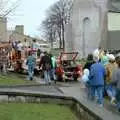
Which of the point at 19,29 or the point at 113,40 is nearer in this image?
the point at 113,40

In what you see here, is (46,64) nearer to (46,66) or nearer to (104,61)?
(46,66)

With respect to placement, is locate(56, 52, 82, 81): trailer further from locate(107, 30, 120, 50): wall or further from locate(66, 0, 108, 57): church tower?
locate(66, 0, 108, 57): church tower

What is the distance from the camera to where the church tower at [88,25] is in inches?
3155

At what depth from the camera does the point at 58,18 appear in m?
112

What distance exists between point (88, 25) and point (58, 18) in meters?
29.9

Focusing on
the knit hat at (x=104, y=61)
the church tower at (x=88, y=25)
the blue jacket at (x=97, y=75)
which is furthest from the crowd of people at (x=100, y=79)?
the church tower at (x=88, y=25)

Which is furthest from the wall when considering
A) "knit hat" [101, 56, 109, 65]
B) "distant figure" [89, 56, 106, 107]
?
"distant figure" [89, 56, 106, 107]

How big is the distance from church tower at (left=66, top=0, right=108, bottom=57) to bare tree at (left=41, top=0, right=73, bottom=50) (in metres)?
24.5

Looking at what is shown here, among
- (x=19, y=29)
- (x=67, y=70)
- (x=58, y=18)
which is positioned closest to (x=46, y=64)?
(x=67, y=70)

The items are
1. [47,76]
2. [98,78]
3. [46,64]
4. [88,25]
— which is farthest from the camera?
[88,25]

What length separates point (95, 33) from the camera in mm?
80812

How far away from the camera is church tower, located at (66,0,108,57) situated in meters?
80.1

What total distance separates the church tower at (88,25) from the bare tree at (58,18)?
24.5m

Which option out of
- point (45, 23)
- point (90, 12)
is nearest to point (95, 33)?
point (90, 12)
